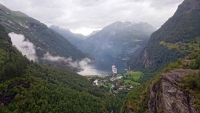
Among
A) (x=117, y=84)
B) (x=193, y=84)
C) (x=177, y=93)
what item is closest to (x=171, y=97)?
(x=177, y=93)

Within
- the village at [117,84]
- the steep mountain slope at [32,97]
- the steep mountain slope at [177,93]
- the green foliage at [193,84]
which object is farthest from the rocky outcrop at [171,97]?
the village at [117,84]

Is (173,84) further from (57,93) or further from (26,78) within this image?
(26,78)

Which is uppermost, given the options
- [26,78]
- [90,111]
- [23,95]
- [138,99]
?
[26,78]

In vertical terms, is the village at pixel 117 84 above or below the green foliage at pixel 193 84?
below

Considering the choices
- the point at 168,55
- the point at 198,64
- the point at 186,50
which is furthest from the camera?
the point at 168,55

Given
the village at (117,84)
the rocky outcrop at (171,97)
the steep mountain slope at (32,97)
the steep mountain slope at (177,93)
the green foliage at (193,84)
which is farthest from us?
the village at (117,84)

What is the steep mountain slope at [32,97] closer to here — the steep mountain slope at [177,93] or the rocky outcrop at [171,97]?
the steep mountain slope at [177,93]

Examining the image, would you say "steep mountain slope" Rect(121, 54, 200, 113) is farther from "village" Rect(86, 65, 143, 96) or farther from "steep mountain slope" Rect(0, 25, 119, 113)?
"village" Rect(86, 65, 143, 96)

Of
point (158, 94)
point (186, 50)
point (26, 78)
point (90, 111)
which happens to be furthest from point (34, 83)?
point (186, 50)

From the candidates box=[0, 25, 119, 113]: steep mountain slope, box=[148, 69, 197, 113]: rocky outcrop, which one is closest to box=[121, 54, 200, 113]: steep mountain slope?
box=[148, 69, 197, 113]: rocky outcrop
